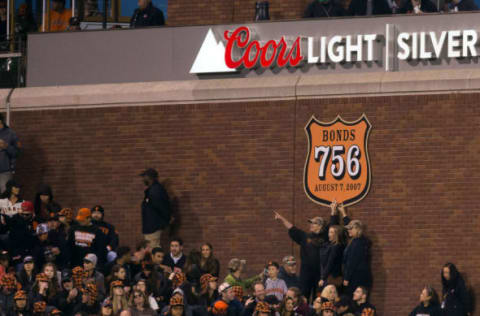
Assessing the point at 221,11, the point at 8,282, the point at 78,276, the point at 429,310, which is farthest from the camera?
the point at 221,11

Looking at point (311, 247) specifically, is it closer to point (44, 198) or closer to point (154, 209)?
point (154, 209)

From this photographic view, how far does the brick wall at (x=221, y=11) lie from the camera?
30984 millimetres

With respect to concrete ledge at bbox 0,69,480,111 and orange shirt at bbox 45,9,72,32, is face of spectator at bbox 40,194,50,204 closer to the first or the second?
concrete ledge at bbox 0,69,480,111

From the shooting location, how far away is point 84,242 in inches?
1101

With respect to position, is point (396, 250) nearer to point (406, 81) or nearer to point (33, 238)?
point (406, 81)

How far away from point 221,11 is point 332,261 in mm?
6133

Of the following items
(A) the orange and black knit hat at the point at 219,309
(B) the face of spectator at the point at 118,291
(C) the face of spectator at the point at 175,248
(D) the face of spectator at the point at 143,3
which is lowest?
(A) the orange and black knit hat at the point at 219,309

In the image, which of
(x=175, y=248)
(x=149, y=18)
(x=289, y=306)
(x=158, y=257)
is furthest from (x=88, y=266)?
(x=149, y=18)

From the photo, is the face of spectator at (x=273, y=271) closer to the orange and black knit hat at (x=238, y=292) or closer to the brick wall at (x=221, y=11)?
the orange and black knit hat at (x=238, y=292)

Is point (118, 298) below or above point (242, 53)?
below

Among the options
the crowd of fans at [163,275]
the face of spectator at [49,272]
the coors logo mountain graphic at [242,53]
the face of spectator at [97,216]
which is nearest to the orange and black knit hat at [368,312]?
the crowd of fans at [163,275]

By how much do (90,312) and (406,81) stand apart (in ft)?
23.7

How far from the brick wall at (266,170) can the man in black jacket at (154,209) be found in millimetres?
520

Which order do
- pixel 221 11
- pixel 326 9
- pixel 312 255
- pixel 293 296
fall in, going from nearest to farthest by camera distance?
pixel 293 296
pixel 312 255
pixel 326 9
pixel 221 11
